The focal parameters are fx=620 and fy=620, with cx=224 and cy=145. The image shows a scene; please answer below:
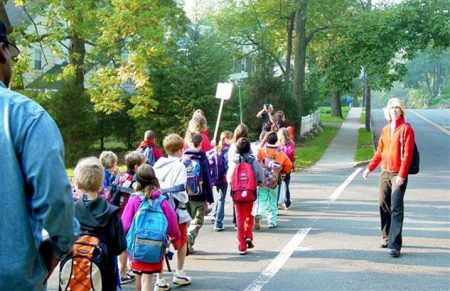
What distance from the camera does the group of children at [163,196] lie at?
480 cm

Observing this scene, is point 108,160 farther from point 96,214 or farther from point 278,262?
point 278,262

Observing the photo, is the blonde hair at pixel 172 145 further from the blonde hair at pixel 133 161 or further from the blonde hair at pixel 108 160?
the blonde hair at pixel 108 160

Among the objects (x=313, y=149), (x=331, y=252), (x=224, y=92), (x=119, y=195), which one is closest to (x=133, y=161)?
(x=119, y=195)

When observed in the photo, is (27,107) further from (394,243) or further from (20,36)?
(20,36)

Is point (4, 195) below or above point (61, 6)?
below

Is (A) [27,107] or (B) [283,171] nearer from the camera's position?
(A) [27,107]

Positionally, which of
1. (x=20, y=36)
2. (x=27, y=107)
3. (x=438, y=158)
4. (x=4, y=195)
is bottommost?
(x=438, y=158)

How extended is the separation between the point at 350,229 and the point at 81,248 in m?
6.39

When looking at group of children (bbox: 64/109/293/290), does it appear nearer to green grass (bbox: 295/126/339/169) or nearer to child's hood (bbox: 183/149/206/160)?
child's hood (bbox: 183/149/206/160)

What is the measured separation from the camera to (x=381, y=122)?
44812 mm

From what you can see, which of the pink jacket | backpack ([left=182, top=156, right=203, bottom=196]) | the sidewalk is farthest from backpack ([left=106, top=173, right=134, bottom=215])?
the sidewalk

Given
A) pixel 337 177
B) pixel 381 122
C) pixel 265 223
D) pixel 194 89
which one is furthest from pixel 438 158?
pixel 381 122

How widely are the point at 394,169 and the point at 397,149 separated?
0.89 feet

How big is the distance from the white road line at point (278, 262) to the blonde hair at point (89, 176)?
254 cm
